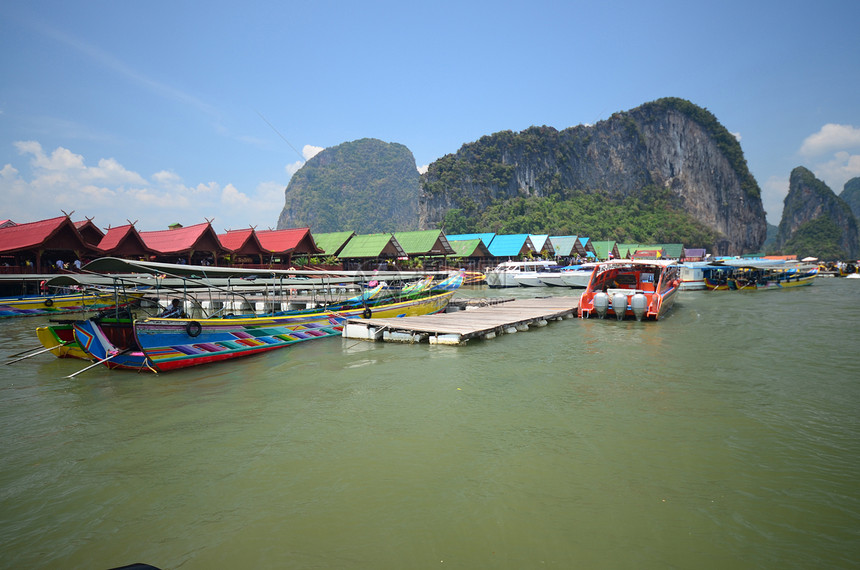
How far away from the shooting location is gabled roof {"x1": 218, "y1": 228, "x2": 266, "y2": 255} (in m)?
29.9

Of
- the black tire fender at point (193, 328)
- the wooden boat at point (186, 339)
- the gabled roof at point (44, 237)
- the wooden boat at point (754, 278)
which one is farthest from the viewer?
the wooden boat at point (754, 278)

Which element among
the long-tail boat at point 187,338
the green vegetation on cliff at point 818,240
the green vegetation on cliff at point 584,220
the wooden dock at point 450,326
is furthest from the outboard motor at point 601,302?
the green vegetation on cliff at point 818,240

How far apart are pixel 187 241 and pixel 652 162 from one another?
10494 centimetres

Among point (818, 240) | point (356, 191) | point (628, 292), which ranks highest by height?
point (356, 191)

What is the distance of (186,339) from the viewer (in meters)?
10.2

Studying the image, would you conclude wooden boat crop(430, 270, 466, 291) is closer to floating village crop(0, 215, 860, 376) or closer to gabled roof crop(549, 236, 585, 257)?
floating village crop(0, 215, 860, 376)

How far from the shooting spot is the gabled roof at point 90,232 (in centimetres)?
2581

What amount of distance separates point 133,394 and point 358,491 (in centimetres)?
613

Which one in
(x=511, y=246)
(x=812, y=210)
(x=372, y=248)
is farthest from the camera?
(x=812, y=210)

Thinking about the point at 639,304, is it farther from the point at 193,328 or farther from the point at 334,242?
the point at 334,242

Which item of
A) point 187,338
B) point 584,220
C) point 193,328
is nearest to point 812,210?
point 584,220

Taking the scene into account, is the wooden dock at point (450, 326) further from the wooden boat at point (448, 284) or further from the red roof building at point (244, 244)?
the red roof building at point (244, 244)

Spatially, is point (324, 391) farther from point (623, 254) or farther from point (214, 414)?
point (623, 254)

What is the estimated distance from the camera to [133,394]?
335 inches
